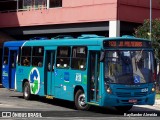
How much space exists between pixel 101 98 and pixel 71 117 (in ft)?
5.58

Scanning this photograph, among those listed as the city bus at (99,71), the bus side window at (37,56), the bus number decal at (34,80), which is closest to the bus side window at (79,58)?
the city bus at (99,71)

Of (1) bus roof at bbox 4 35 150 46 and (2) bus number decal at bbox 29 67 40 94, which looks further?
(2) bus number decal at bbox 29 67 40 94

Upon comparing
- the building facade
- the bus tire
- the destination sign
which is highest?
the building facade

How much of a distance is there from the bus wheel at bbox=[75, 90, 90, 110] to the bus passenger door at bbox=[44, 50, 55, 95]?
216 centimetres

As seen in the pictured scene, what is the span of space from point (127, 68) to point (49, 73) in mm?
4686

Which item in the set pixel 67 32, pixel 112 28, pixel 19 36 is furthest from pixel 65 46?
pixel 19 36

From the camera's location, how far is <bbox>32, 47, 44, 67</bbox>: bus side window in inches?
859

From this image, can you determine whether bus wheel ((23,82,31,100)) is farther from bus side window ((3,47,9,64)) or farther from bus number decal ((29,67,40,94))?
bus side window ((3,47,9,64))

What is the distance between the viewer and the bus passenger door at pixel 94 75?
58.6ft

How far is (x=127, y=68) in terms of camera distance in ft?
57.7

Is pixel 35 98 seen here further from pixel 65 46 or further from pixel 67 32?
pixel 67 32

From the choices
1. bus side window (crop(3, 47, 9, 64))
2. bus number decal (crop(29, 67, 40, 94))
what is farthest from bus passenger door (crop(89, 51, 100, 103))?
bus side window (crop(3, 47, 9, 64))

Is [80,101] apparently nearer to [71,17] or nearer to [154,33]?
[154,33]

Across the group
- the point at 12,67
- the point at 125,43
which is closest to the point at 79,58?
the point at 125,43
